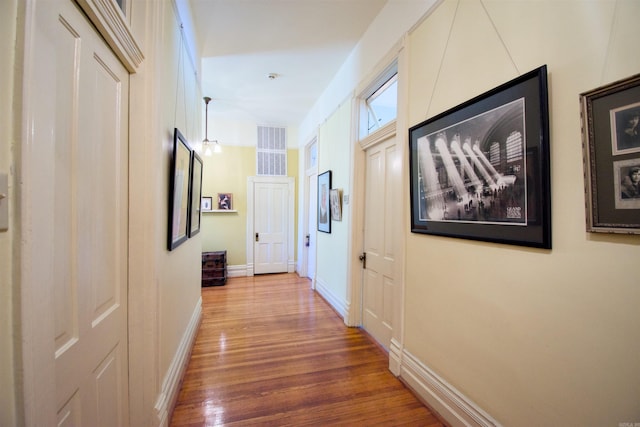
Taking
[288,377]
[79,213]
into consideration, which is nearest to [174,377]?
[288,377]

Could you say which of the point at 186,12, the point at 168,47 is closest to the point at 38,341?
the point at 168,47

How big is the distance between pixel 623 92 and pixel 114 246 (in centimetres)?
215

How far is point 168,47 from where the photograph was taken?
5.43 feet

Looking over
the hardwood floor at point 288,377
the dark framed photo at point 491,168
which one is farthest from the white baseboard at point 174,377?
the dark framed photo at point 491,168

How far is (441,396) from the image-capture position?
1666 mm

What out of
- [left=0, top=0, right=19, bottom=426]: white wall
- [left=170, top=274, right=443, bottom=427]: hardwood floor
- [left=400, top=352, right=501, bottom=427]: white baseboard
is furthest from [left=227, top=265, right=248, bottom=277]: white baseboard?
[left=0, top=0, right=19, bottom=426]: white wall

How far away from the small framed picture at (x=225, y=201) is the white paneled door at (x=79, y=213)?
4.11 m

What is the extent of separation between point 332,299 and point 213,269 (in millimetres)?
2446

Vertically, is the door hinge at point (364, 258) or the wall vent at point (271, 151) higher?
the wall vent at point (271, 151)

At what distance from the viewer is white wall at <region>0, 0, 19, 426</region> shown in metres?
0.55

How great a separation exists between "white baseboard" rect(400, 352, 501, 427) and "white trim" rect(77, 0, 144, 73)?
8.54 ft

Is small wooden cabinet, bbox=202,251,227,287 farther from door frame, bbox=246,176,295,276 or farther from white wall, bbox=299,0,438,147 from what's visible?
white wall, bbox=299,0,438,147

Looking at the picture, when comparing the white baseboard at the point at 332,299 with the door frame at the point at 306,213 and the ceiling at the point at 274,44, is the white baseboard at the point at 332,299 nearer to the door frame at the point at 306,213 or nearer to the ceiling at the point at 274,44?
the door frame at the point at 306,213

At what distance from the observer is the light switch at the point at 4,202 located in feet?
1.77
